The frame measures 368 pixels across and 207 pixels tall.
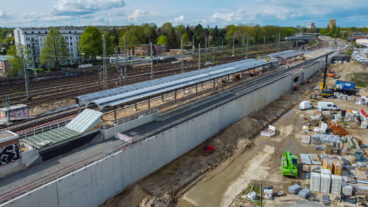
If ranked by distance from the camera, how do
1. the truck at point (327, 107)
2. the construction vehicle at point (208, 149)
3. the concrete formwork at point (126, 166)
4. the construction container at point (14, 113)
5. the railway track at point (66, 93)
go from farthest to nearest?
the truck at point (327, 107) → the construction container at point (14, 113) → the railway track at point (66, 93) → the construction vehicle at point (208, 149) → the concrete formwork at point (126, 166)

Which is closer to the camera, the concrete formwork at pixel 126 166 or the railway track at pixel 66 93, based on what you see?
the concrete formwork at pixel 126 166

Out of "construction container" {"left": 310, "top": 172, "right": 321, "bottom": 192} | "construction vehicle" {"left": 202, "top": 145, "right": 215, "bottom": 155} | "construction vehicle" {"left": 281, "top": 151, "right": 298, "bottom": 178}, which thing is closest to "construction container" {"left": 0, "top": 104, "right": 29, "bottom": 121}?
"construction vehicle" {"left": 202, "top": 145, "right": 215, "bottom": 155}

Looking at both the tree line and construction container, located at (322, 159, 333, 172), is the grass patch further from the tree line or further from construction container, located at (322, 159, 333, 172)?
construction container, located at (322, 159, 333, 172)

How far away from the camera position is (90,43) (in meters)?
71.4

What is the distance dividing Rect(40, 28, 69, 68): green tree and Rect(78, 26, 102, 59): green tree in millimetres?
4570

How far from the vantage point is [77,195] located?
18.0m

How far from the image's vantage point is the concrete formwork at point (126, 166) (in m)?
16.8

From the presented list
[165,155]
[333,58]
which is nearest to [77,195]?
[165,155]

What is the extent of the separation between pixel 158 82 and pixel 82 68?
42371 millimetres

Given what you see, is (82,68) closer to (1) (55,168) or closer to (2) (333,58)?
(1) (55,168)

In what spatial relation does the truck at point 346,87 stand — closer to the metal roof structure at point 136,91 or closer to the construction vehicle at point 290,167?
the metal roof structure at point 136,91

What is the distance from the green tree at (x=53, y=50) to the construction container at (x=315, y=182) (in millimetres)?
59228

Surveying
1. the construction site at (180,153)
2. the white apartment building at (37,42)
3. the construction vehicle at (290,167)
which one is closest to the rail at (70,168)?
the construction site at (180,153)

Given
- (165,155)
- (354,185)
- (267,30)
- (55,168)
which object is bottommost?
(354,185)
